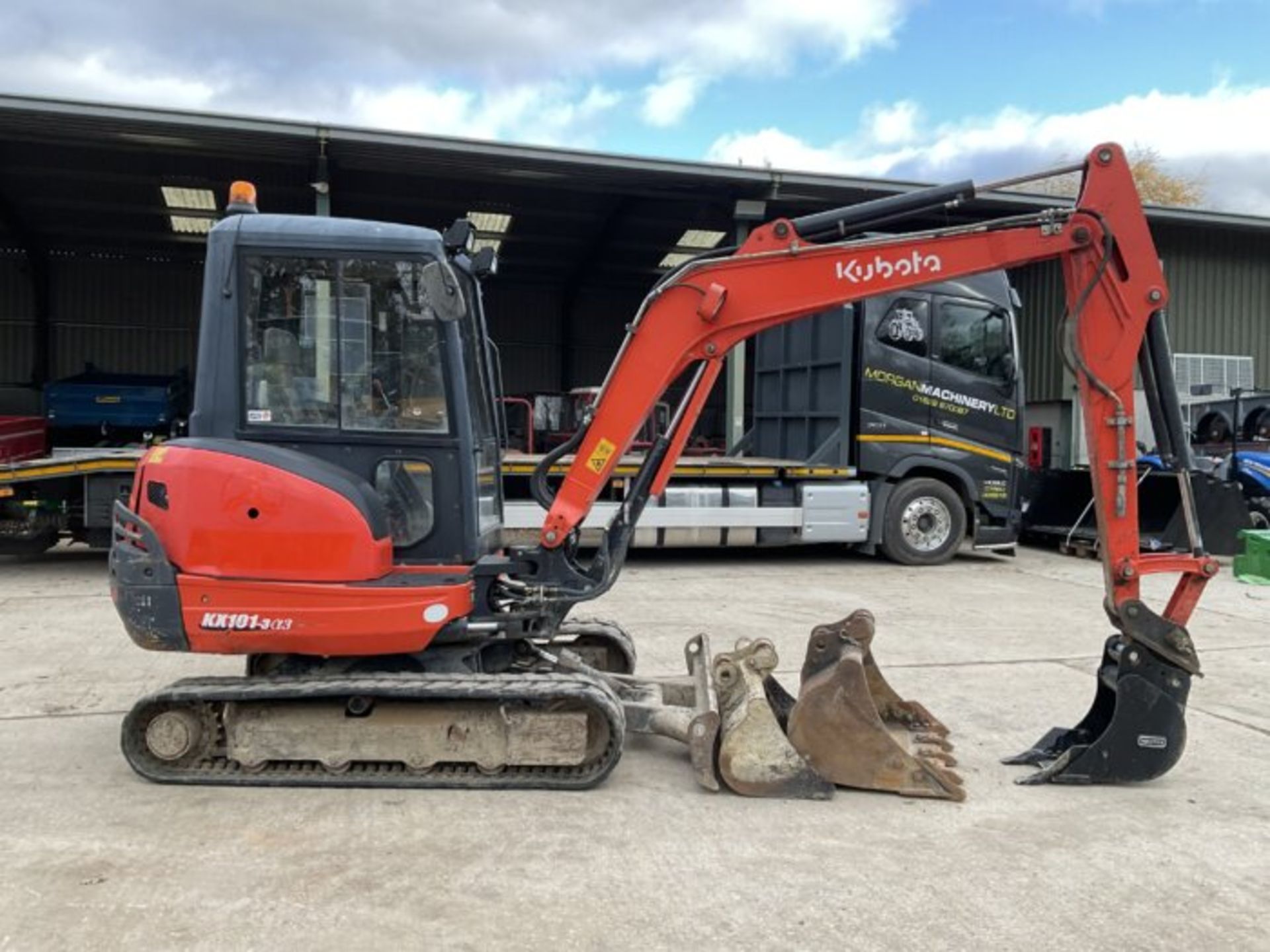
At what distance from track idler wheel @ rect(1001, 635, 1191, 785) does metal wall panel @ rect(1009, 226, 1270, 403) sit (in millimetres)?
15656

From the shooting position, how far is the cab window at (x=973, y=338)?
1145cm

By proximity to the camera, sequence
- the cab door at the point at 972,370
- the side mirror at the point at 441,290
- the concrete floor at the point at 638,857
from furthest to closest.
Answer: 1. the cab door at the point at 972,370
2. the side mirror at the point at 441,290
3. the concrete floor at the point at 638,857

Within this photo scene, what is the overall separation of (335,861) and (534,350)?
22980mm

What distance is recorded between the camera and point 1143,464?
12922mm

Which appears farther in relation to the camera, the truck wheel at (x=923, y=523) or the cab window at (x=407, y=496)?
the truck wheel at (x=923, y=523)

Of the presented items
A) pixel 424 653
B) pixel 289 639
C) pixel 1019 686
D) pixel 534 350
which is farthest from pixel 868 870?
pixel 534 350

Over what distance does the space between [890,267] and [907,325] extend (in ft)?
23.4

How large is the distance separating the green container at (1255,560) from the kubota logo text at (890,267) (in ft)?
28.1

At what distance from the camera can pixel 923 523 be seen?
11.9 metres

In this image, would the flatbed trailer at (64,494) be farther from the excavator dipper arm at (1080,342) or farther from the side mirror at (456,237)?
the excavator dipper arm at (1080,342)

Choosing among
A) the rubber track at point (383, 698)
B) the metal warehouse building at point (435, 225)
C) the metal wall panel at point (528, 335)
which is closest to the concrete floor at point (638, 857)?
the rubber track at point (383, 698)

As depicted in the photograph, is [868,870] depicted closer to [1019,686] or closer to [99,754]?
[1019,686]

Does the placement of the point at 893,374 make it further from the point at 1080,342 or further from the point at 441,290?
the point at 441,290

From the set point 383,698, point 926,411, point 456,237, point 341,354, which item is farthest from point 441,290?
point 926,411
